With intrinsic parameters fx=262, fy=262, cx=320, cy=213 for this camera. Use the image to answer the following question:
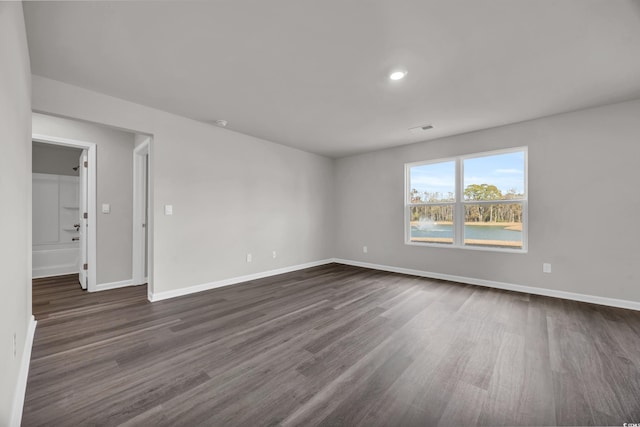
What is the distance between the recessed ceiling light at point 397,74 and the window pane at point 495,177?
8.11ft

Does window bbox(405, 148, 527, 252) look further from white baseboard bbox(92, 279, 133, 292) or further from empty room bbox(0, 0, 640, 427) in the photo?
white baseboard bbox(92, 279, 133, 292)

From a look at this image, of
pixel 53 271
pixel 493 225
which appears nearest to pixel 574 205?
pixel 493 225

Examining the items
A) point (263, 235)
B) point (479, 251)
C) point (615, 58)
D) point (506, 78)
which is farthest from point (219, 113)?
point (479, 251)

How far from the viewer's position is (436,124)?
151 inches

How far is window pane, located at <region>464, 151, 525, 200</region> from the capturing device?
386 cm

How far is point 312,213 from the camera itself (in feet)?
18.5

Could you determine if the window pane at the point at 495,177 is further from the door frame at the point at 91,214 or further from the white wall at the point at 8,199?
the door frame at the point at 91,214

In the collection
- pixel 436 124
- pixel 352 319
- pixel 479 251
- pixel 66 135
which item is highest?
pixel 436 124

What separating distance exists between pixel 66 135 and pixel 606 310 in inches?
281

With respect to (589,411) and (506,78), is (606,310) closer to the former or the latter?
(589,411)

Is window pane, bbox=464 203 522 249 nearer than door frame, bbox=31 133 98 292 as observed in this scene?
No

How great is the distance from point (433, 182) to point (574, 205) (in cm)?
188

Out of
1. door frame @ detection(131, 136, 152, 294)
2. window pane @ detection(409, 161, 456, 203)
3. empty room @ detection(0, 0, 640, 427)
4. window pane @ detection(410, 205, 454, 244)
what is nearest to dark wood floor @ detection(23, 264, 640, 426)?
empty room @ detection(0, 0, 640, 427)

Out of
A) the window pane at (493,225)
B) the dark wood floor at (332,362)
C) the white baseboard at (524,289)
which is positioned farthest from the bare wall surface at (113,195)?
the window pane at (493,225)
